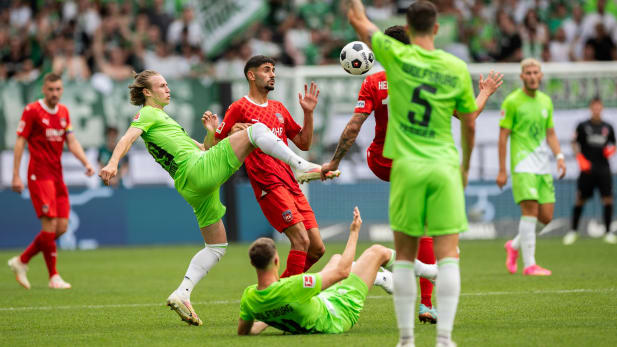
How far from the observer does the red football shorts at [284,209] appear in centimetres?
868

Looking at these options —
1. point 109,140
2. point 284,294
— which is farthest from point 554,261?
point 109,140

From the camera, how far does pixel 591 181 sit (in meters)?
17.8

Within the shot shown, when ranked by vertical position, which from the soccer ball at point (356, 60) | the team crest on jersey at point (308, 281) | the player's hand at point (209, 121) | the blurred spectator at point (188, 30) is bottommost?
the team crest on jersey at point (308, 281)

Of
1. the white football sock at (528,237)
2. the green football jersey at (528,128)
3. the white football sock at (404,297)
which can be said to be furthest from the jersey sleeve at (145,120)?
the white football sock at (528,237)

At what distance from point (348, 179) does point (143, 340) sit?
12.1 metres

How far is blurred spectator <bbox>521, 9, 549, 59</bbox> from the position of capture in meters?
21.6

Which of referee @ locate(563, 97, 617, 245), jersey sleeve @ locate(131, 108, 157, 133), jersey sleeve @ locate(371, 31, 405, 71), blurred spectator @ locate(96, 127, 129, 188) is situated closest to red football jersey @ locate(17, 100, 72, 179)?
jersey sleeve @ locate(131, 108, 157, 133)

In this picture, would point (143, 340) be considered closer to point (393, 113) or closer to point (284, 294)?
point (284, 294)

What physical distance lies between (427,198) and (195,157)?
9.51 feet

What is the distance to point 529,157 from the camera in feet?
40.1

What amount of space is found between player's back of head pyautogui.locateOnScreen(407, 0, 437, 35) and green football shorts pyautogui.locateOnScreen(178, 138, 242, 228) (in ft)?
7.98

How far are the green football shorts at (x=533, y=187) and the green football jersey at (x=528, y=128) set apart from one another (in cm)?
8

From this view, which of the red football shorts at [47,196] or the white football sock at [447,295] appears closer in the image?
the white football sock at [447,295]

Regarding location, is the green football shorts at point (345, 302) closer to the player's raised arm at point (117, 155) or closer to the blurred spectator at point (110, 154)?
the player's raised arm at point (117, 155)
